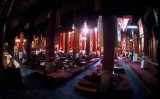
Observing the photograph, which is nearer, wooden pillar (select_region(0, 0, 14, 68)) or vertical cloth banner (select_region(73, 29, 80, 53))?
wooden pillar (select_region(0, 0, 14, 68))

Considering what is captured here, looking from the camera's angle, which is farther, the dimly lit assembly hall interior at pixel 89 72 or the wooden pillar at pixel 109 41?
the wooden pillar at pixel 109 41

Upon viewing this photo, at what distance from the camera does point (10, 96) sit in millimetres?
6602

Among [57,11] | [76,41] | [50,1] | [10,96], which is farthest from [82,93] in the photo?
[76,41]

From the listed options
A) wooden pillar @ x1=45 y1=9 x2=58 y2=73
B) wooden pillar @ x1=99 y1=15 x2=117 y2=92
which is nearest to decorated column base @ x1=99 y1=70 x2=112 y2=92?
wooden pillar @ x1=99 y1=15 x2=117 y2=92

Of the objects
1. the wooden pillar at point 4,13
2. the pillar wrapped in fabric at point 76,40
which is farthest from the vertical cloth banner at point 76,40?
the wooden pillar at point 4,13

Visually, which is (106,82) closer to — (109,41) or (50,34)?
(109,41)

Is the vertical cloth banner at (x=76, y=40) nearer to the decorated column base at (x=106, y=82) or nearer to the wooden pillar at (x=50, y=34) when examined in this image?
the wooden pillar at (x=50, y=34)

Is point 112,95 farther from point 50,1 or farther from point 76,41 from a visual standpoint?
point 76,41

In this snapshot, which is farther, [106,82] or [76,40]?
[76,40]

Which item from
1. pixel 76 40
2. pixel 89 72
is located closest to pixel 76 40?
pixel 76 40

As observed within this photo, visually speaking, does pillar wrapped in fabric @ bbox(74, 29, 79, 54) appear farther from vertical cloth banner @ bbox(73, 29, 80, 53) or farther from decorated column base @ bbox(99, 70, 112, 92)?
decorated column base @ bbox(99, 70, 112, 92)

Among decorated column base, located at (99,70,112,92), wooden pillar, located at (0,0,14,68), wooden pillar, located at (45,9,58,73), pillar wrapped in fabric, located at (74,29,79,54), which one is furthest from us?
pillar wrapped in fabric, located at (74,29,79,54)

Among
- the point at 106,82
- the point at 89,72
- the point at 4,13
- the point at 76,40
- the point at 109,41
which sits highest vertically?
the point at 4,13

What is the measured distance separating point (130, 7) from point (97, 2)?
423cm
